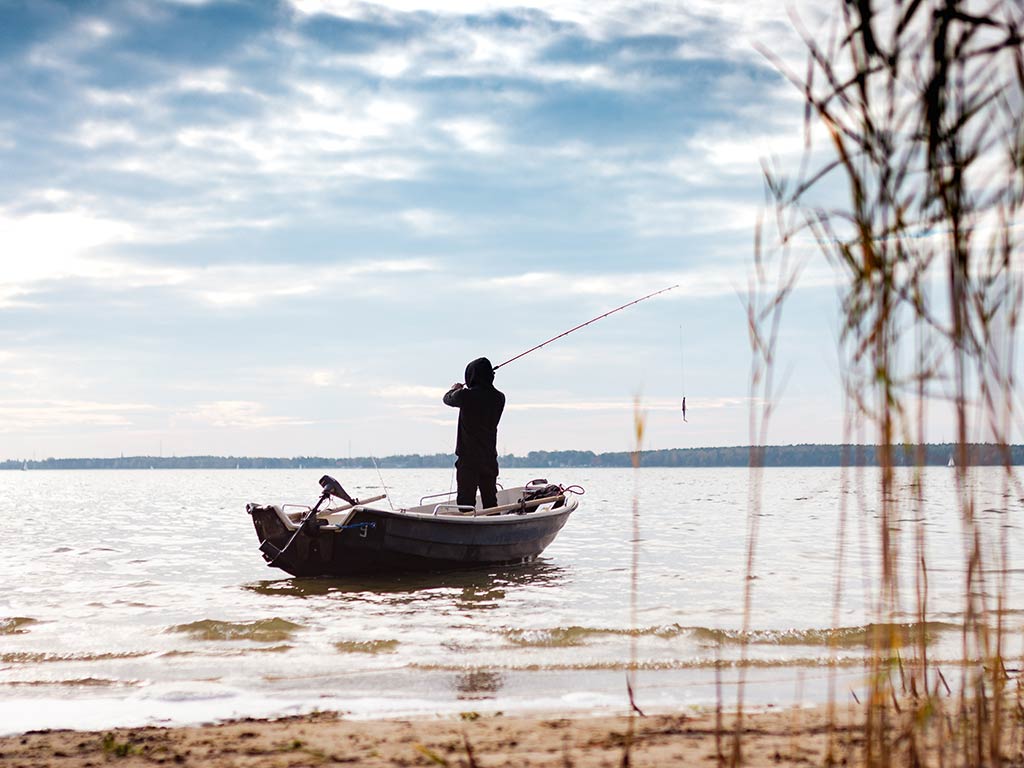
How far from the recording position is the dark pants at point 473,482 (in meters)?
12.9

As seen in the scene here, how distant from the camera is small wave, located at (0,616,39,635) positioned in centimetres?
1002

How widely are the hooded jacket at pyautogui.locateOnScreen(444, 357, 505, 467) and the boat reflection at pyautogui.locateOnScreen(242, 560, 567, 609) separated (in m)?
1.62

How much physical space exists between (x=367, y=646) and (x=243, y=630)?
1728 millimetres

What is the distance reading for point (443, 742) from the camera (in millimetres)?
4945

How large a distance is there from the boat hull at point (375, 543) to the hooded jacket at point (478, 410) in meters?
0.90

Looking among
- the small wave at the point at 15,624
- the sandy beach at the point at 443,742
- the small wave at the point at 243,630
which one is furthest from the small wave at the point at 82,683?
the small wave at the point at 15,624

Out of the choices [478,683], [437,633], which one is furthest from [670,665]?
[437,633]

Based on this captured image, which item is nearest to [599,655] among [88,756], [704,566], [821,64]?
[88,756]

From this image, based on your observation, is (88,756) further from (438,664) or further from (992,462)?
(992,462)

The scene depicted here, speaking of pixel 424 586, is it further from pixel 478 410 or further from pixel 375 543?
pixel 478 410

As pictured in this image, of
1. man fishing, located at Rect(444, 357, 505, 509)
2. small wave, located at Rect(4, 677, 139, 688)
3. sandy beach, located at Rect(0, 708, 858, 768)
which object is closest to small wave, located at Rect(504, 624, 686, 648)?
sandy beach, located at Rect(0, 708, 858, 768)

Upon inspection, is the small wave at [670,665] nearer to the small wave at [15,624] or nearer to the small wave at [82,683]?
the small wave at [82,683]

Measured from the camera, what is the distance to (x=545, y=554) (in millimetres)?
18641

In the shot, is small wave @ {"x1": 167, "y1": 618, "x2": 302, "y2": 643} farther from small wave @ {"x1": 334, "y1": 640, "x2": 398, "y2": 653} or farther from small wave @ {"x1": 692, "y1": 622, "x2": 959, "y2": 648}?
small wave @ {"x1": 692, "y1": 622, "x2": 959, "y2": 648}
